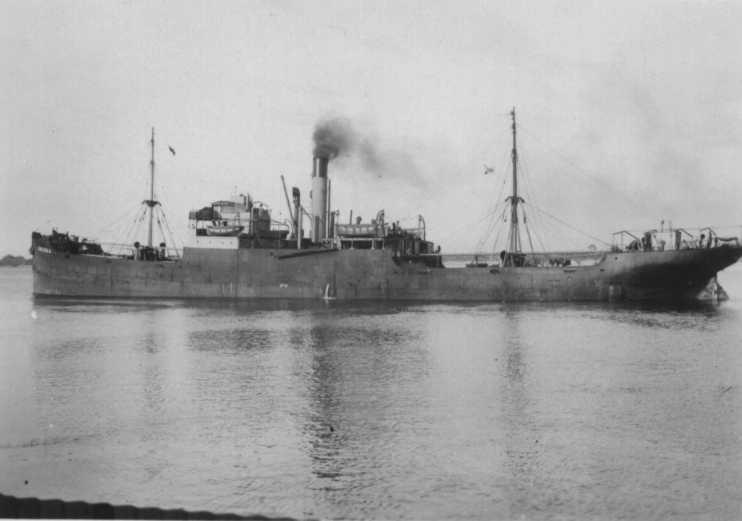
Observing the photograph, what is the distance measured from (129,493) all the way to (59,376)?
7267mm

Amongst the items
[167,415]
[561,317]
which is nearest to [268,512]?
[167,415]

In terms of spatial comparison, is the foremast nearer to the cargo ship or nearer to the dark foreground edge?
the cargo ship

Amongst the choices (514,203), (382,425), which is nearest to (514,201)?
(514,203)

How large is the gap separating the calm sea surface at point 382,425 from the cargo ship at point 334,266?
15.3 metres

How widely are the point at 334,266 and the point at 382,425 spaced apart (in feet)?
89.2

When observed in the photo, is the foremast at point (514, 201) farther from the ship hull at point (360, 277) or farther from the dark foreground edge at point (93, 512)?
the dark foreground edge at point (93, 512)

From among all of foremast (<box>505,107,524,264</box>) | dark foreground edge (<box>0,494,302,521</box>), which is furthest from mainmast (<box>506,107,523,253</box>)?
dark foreground edge (<box>0,494,302,521</box>)

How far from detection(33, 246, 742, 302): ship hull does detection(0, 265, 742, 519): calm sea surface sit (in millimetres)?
15081

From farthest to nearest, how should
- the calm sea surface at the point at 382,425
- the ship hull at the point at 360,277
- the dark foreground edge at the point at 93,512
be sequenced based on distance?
the ship hull at the point at 360,277
the calm sea surface at the point at 382,425
the dark foreground edge at the point at 93,512

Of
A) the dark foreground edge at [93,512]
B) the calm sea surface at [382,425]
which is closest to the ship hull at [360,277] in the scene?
the calm sea surface at [382,425]

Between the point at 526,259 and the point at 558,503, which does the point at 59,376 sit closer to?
→ the point at 558,503

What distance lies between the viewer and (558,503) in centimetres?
599

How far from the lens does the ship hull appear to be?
1283 inches

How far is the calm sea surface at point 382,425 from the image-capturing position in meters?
6.19
